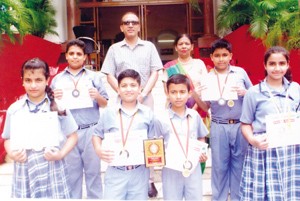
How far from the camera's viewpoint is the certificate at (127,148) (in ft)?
8.63

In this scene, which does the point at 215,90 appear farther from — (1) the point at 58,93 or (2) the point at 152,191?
(1) the point at 58,93

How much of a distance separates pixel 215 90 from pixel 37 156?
1632 millimetres

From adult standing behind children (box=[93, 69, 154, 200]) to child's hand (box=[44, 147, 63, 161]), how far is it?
0.30 metres

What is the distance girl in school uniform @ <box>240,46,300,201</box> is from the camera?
9.07 feet

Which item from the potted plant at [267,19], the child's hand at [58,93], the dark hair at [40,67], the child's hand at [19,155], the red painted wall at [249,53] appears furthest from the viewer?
the red painted wall at [249,53]

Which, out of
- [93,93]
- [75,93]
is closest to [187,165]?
[93,93]

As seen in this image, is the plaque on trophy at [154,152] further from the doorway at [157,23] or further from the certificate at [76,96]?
the doorway at [157,23]

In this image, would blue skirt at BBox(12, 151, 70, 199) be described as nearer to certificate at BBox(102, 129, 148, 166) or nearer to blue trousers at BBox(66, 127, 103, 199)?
certificate at BBox(102, 129, 148, 166)

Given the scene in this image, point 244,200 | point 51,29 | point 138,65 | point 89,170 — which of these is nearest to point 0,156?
point 89,170

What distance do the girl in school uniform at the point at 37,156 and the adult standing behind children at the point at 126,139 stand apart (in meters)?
0.29

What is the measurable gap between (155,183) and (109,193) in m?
1.51

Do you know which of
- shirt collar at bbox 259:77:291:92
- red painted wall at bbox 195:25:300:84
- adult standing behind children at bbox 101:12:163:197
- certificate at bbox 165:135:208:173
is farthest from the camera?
red painted wall at bbox 195:25:300:84

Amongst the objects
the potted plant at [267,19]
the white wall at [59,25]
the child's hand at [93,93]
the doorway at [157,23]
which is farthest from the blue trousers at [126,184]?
the doorway at [157,23]

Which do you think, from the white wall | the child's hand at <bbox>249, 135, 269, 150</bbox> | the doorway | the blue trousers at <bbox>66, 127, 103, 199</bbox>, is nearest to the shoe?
the blue trousers at <bbox>66, 127, 103, 199</bbox>
